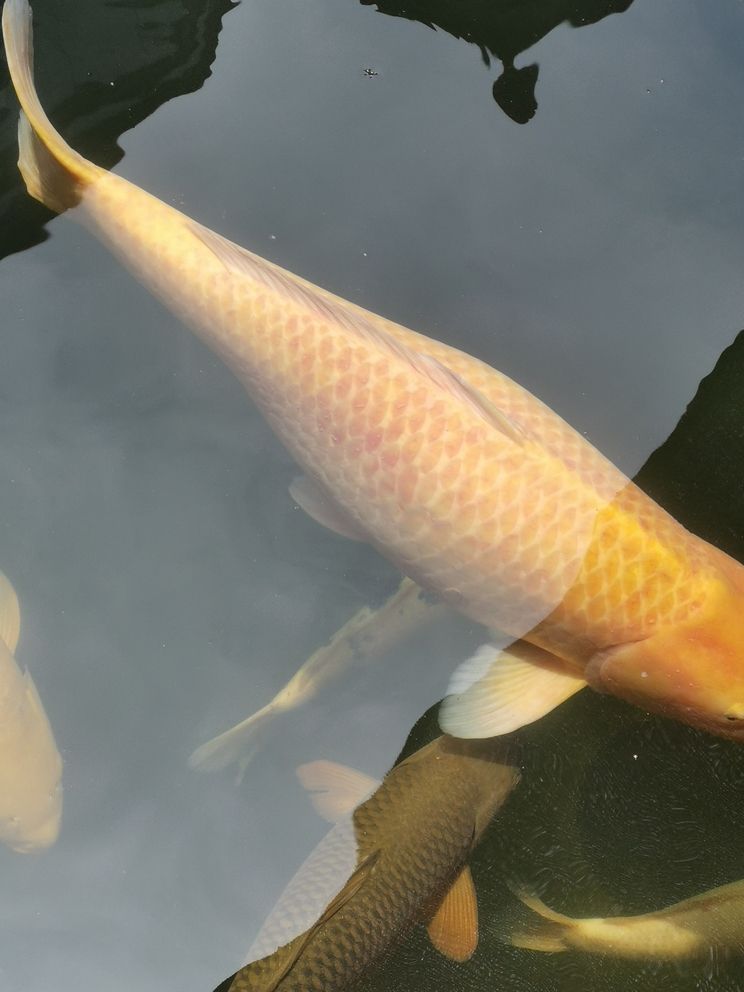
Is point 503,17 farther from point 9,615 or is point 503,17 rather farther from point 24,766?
point 24,766

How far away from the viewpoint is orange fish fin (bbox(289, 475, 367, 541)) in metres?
2.76

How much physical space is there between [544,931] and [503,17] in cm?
329

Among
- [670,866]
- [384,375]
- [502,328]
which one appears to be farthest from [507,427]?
[670,866]

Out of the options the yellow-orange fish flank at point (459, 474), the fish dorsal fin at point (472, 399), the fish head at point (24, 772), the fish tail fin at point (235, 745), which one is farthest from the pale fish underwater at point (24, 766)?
the fish dorsal fin at point (472, 399)

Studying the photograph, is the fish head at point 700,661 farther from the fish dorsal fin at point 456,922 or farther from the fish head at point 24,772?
the fish head at point 24,772

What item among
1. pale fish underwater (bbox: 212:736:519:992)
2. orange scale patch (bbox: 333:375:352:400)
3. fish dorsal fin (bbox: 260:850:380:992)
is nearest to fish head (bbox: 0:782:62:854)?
pale fish underwater (bbox: 212:736:519:992)

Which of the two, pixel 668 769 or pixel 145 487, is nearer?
pixel 668 769

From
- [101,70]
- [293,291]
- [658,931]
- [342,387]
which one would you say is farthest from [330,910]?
[101,70]

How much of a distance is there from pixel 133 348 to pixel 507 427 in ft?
5.28

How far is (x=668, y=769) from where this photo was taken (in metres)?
2.98

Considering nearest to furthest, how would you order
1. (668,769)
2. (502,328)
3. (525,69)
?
(668,769) → (502,328) → (525,69)

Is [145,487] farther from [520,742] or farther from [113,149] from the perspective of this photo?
[520,742]

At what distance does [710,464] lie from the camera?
3.07 metres

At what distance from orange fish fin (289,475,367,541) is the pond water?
0.29 m
